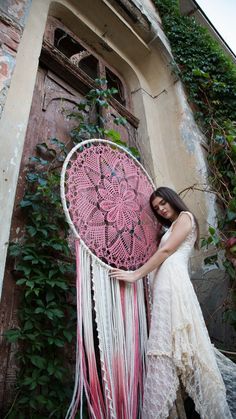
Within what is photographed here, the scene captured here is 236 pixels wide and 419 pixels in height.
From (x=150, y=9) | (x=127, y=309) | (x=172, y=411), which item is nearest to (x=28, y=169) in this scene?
(x=127, y=309)

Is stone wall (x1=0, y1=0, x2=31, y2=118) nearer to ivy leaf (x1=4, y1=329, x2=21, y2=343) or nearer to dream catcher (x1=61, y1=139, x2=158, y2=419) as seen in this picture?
dream catcher (x1=61, y1=139, x2=158, y2=419)

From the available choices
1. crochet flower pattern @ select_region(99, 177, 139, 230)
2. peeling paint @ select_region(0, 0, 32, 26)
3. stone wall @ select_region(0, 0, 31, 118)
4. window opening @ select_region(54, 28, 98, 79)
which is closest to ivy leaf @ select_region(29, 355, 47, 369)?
crochet flower pattern @ select_region(99, 177, 139, 230)

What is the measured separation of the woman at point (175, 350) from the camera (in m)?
1.22

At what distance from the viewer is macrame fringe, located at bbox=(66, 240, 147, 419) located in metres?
1.15

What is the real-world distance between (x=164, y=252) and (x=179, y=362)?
0.47 metres

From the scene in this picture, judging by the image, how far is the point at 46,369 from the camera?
143cm

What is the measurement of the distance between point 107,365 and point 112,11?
11.8 ft

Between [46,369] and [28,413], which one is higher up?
[46,369]

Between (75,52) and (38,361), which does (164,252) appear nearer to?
(38,361)

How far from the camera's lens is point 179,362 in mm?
1227

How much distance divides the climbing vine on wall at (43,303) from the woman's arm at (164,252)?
0.38 meters

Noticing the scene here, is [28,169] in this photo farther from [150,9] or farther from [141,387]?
[150,9]

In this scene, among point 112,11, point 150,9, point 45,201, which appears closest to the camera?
point 45,201

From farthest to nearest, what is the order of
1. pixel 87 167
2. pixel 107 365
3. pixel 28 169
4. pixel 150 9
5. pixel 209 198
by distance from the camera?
1. pixel 150 9
2. pixel 209 198
3. pixel 28 169
4. pixel 87 167
5. pixel 107 365
